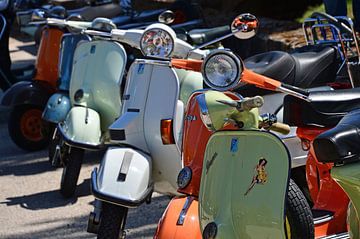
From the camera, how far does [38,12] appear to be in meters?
7.13

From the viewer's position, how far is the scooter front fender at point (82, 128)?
5.63 metres

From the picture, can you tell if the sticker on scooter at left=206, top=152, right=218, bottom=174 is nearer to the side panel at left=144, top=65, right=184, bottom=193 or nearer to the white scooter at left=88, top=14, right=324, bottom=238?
the white scooter at left=88, top=14, right=324, bottom=238

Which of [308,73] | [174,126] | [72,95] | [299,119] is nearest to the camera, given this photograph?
[299,119]

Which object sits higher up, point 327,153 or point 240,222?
point 327,153

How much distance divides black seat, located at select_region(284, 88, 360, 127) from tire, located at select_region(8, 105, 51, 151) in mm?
3377

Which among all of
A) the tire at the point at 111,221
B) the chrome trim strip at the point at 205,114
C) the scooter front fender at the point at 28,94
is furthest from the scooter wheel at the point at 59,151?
the chrome trim strip at the point at 205,114

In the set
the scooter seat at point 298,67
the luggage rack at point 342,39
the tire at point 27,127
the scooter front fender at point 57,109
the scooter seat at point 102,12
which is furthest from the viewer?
the scooter seat at point 102,12

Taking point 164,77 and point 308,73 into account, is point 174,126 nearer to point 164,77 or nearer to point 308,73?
point 164,77

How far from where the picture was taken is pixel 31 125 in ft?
23.4

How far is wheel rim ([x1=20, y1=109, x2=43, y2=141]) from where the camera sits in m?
7.11

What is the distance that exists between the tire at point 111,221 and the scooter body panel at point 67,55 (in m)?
2.54

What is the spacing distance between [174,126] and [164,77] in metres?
0.29

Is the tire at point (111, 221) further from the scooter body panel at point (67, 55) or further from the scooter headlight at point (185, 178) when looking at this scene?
the scooter body panel at point (67, 55)

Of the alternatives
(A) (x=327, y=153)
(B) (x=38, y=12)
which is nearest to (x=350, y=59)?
(A) (x=327, y=153)
